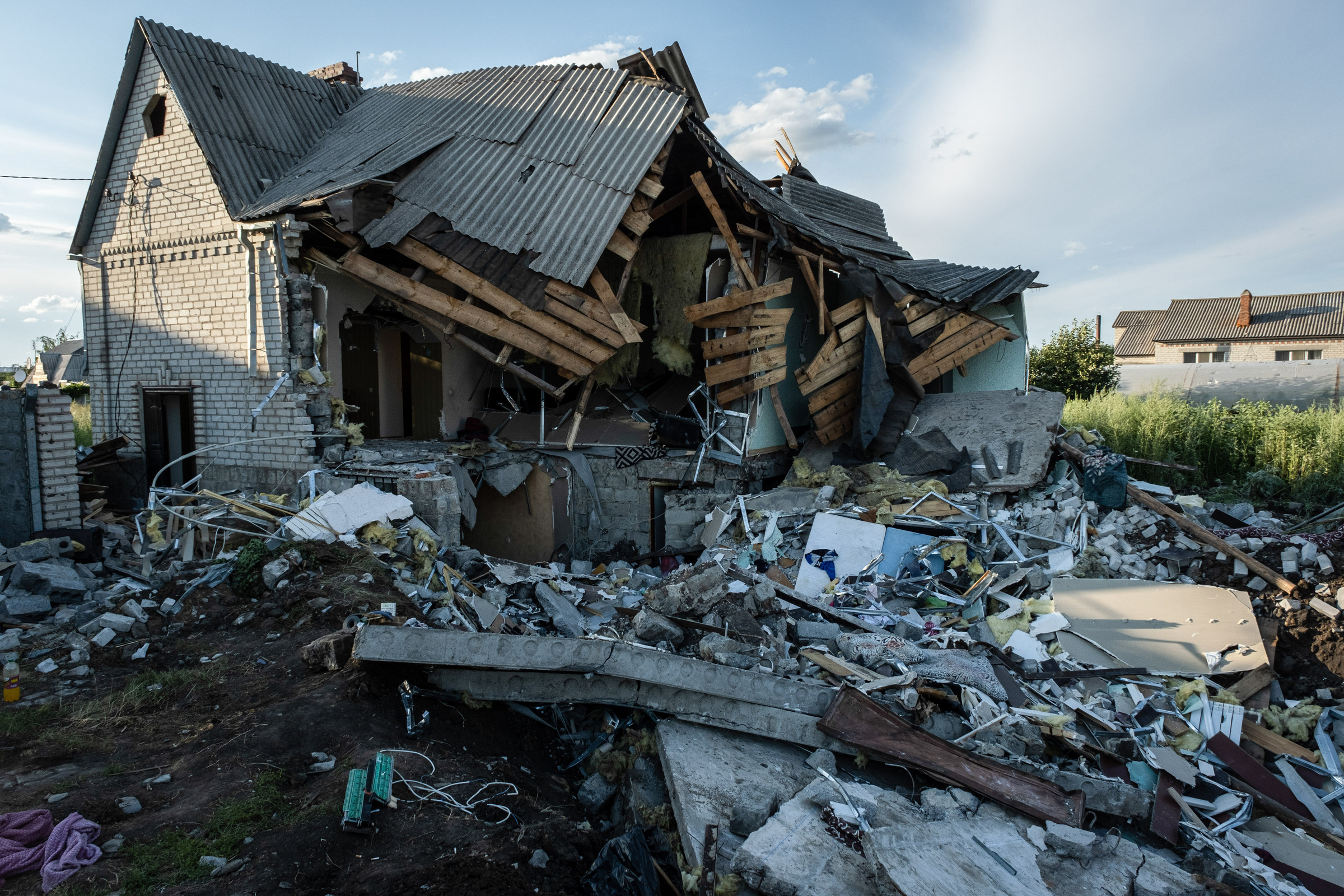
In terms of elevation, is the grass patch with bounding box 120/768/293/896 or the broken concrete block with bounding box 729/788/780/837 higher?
the grass patch with bounding box 120/768/293/896

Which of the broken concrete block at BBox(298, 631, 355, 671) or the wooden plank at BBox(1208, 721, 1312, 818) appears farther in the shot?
the broken concrete block at BBox(298, 631, 355, 671)

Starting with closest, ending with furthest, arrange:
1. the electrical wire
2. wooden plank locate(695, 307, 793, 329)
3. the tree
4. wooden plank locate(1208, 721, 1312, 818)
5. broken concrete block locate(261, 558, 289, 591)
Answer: the electrical wire → wooden plank locate(1208, 721, 1312, 818) → broken concrete block locate(261, 558, 289, 591) → wooden plank locate(695, 307, 793, 329) → the tree

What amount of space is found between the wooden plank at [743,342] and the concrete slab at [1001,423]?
2.52 metres

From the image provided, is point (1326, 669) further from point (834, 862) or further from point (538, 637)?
point (538, 637)

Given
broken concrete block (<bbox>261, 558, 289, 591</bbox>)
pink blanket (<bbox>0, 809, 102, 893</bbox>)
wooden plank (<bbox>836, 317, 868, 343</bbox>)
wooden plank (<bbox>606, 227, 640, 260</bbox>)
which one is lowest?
pink blanket (<bbox>0, 809, 102, 893</bbox>)

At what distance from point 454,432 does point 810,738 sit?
888 centimetres

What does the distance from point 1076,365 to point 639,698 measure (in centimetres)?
2064

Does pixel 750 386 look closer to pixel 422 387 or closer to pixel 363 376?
pixel 422 387

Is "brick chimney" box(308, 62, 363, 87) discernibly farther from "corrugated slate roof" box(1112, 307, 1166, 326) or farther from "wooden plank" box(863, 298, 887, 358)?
"corrugated slate roof" box(1112, 307, 1166, 326)

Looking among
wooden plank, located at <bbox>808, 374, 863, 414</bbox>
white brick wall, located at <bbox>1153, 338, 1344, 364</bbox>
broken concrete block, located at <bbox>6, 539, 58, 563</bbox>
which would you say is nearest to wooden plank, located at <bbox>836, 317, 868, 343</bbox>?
wooden plank, located at <bbox>808, 374, 863, 414</bbox>

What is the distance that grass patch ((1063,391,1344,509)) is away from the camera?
1041 cm

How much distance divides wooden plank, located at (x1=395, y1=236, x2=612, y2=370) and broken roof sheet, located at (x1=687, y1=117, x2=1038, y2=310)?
3.04m

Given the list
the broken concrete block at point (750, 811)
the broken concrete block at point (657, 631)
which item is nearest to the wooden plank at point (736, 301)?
the broken concrete block at point (657, 631)

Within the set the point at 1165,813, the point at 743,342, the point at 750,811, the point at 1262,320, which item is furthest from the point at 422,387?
the point at 1262,320
